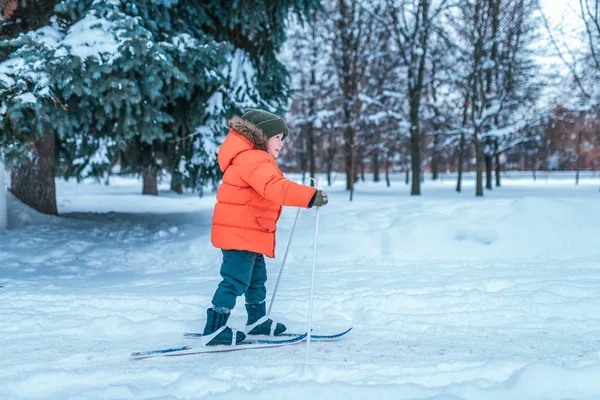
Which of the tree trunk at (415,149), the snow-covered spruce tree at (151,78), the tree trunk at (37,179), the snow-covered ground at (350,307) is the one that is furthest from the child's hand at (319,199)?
the tree trunk at (415,149)

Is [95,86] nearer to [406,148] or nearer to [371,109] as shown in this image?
[371,109]

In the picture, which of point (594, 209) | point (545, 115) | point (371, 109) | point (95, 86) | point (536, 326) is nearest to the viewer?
point (536, 326)

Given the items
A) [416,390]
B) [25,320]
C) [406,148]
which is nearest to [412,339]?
[416,390]

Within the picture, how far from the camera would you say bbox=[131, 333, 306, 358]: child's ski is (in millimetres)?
2919

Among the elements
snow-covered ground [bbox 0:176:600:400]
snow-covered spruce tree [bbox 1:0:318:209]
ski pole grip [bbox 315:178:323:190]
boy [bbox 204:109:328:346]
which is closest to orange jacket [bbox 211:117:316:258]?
boy [bbox 204:109:328:346]

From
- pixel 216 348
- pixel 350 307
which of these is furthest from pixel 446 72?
pixel 216 348

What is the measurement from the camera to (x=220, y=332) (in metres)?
3.17

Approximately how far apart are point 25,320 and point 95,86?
10.8 feet

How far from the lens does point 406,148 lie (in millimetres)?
29328

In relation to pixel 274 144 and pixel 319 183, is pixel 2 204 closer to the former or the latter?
pixel 274 144

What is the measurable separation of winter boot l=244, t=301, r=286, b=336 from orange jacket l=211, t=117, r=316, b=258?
1.63 ft

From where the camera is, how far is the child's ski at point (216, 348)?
292 centimetres

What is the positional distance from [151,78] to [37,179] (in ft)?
13.7

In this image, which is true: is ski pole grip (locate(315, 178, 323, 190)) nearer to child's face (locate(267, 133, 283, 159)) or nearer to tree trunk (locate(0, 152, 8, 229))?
child's face (locate(267, 133, 283, 159))
